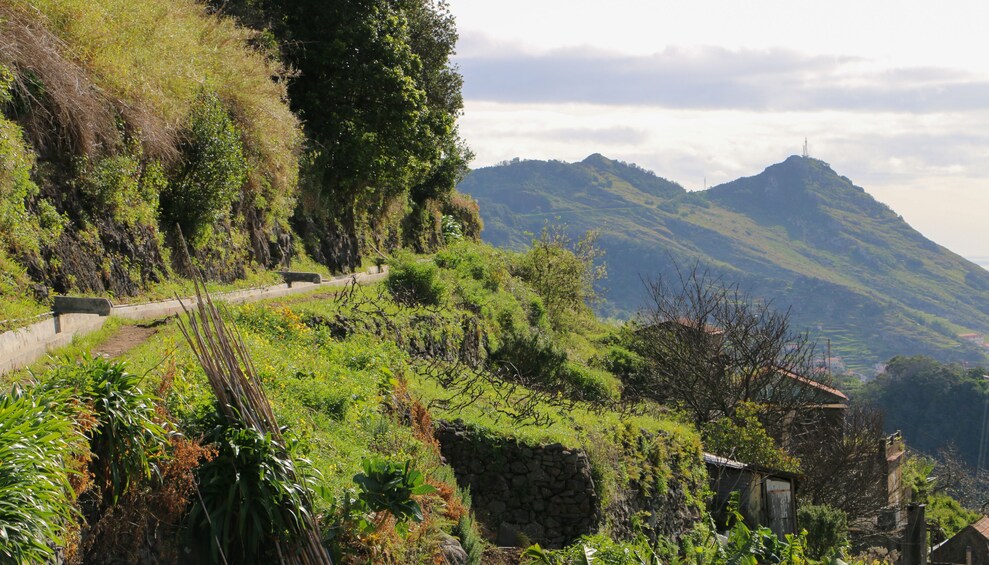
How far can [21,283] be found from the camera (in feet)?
35.2

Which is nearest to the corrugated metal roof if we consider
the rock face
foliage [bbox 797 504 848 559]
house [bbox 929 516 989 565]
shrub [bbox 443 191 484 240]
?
house [bbox 929 516 989 565]

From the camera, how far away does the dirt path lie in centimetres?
982

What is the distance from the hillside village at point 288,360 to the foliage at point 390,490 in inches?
1.0

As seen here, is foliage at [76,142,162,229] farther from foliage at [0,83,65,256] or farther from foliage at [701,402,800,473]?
foliage at [701,402,800,473]

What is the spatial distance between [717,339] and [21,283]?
29.0 meters

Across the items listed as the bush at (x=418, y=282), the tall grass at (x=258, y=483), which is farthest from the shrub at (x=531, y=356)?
the tall grass at (x=258, y=483)

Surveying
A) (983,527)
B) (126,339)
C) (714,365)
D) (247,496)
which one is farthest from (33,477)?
(983,527)

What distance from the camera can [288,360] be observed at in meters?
11.1

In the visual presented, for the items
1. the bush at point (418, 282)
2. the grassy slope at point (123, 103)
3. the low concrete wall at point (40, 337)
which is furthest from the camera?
the bush at point (418, 282)

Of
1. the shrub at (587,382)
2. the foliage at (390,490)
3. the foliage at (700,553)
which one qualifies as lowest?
the shrub at (587,382)

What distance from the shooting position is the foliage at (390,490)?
765 centimetres

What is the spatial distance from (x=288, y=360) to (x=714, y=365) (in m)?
25.3

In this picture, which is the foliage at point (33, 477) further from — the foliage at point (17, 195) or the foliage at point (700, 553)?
the foliage at point (17, 195)

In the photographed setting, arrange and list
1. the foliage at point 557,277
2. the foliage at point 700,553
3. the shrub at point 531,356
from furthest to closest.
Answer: the foliage at point 557,277 → the shrub at point 531,356 → the foliage at point 700,553
